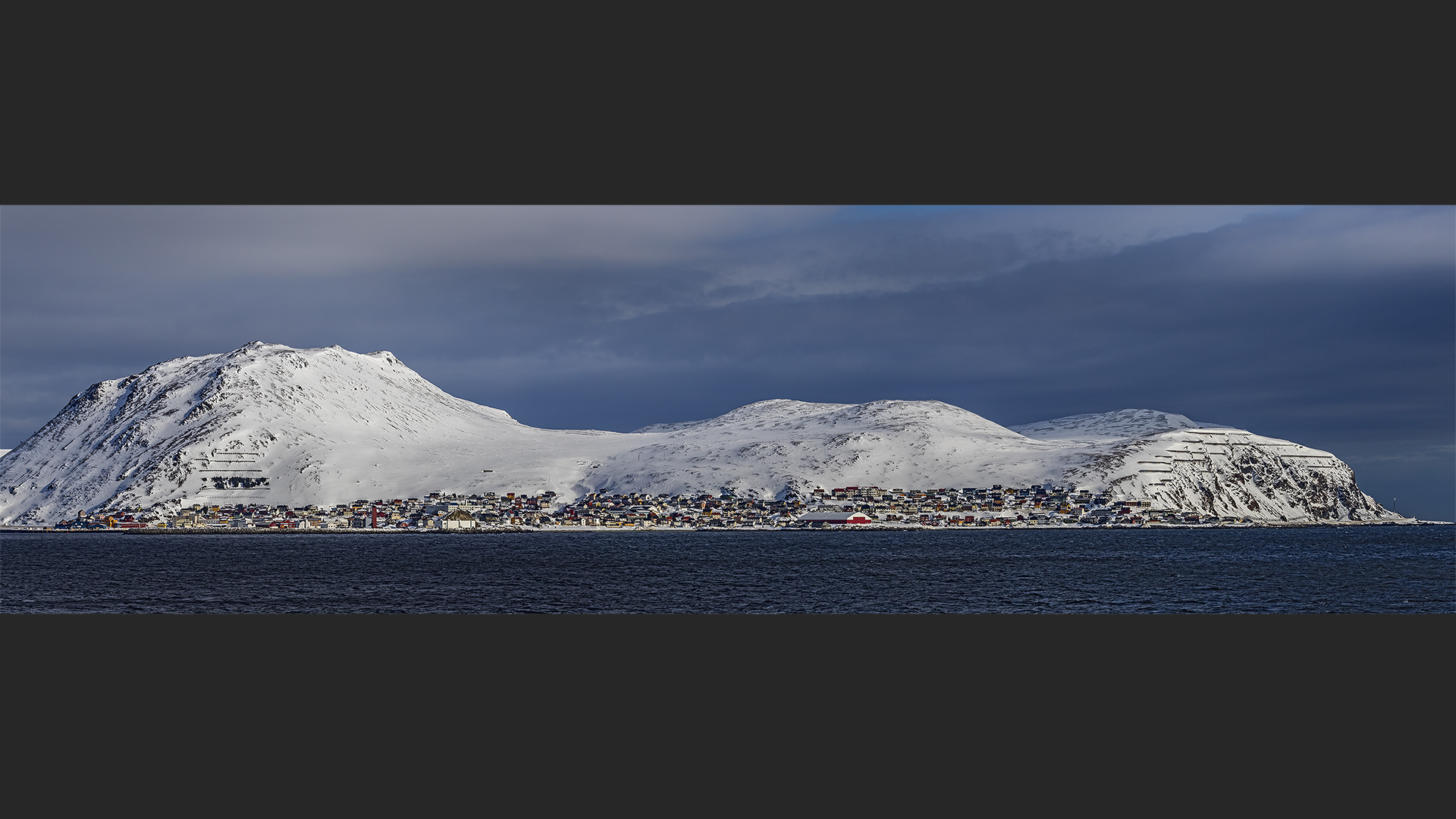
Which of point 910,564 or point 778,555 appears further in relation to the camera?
point 778,555

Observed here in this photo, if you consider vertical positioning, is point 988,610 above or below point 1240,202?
below

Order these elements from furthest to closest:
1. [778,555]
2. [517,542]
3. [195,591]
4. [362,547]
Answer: [517,542] → [362,547] → [778,555] → [195,591]

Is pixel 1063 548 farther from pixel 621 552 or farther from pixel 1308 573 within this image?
pixel 621 552

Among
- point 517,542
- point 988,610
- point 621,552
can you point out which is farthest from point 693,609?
point 517,542

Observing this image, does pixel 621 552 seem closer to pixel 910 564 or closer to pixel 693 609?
pixel 910 564

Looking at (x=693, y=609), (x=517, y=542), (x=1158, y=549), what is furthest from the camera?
(x=517, y=542)

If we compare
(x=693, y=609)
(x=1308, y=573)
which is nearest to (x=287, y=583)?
(x=693, y=609)
